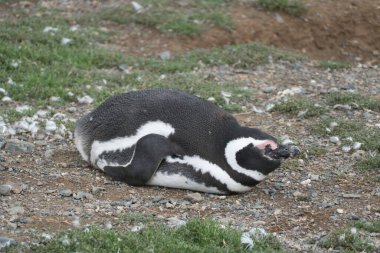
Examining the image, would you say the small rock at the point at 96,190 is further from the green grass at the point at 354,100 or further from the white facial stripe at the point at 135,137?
the green grass at the point at 354,100

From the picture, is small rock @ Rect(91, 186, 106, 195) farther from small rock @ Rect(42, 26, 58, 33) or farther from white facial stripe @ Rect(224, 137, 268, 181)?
small rock @ Rect(42, 26, 58, 33)

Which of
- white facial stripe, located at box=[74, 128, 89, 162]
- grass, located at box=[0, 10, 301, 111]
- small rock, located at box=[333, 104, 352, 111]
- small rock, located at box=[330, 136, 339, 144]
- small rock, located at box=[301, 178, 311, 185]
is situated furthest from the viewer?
grass, located at box=[0, 10, 301, 111]

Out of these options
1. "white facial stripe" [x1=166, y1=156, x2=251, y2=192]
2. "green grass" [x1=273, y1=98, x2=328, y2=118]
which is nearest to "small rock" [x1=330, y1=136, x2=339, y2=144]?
"green grass" [x1=273, y1=98, x2=328, y2=118]

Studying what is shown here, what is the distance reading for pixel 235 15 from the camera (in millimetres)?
11266

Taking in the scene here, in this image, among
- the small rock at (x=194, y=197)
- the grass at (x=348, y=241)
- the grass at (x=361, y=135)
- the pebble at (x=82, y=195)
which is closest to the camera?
the grass at (x=348, y=241)

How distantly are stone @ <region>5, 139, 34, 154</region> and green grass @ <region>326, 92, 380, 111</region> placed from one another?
128 inches

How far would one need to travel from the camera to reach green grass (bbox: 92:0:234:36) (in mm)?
10922

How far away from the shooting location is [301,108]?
8453 mm

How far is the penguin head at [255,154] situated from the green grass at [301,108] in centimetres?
210

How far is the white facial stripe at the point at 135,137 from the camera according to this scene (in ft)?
21.2

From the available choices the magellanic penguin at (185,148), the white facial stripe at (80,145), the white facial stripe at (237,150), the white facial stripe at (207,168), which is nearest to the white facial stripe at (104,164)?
the magellanic penguin at (185,148)

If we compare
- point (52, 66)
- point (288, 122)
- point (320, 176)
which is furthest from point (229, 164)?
point (52, 66)

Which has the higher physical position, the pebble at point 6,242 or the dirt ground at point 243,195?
the pebble at point 6,242

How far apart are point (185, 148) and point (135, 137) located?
15.9 inches
